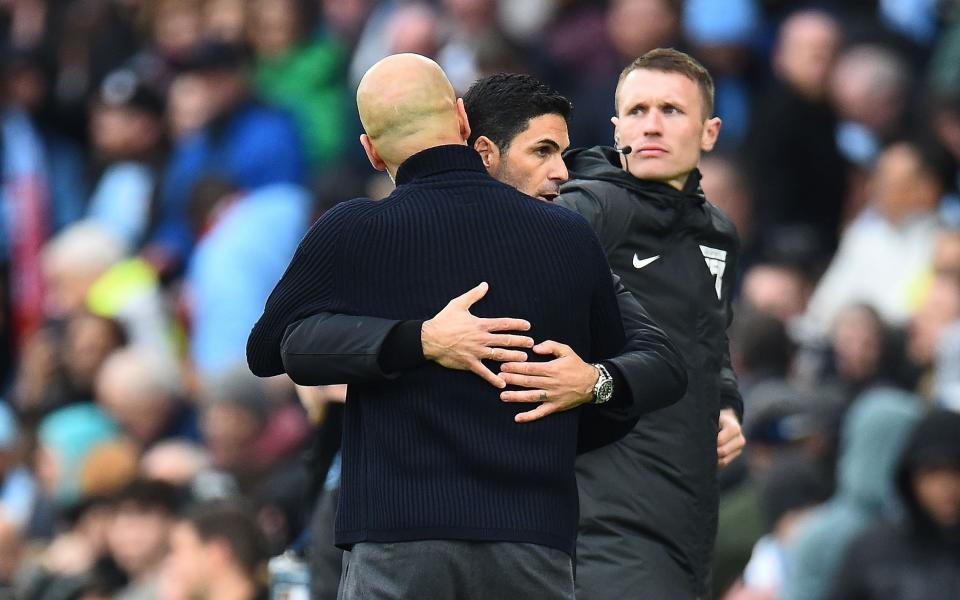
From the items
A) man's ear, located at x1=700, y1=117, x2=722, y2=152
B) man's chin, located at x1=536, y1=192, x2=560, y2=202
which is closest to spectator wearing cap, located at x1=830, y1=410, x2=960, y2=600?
man's ear, located at x1=700, y1=117, x2=722, y2=152

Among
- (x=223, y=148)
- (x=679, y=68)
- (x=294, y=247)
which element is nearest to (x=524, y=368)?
(x=679, y=68)

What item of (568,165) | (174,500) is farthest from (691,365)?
(174,500)

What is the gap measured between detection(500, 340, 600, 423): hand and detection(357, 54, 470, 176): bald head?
54cm

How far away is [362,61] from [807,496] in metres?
5.66

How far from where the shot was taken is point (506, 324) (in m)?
4.30

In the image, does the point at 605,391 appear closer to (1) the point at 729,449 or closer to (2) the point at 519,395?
(2) the point at 519,395

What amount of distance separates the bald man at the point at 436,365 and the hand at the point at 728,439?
988 millimetres

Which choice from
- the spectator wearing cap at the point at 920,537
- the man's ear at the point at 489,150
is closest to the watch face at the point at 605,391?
the man's ear at the point at 489,150

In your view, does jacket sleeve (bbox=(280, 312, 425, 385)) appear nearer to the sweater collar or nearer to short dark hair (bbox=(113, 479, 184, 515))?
the sweater collar

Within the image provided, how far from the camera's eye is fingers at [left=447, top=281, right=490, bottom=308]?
428 cm

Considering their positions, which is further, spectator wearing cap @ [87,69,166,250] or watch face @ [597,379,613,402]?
spectator wearing cap @ [87,69,166,250]

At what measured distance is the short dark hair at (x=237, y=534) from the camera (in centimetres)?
746

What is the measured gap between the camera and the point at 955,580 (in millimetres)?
7762

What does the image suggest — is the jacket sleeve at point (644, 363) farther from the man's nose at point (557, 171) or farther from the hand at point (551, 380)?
the man's nose at point (557, 171)
